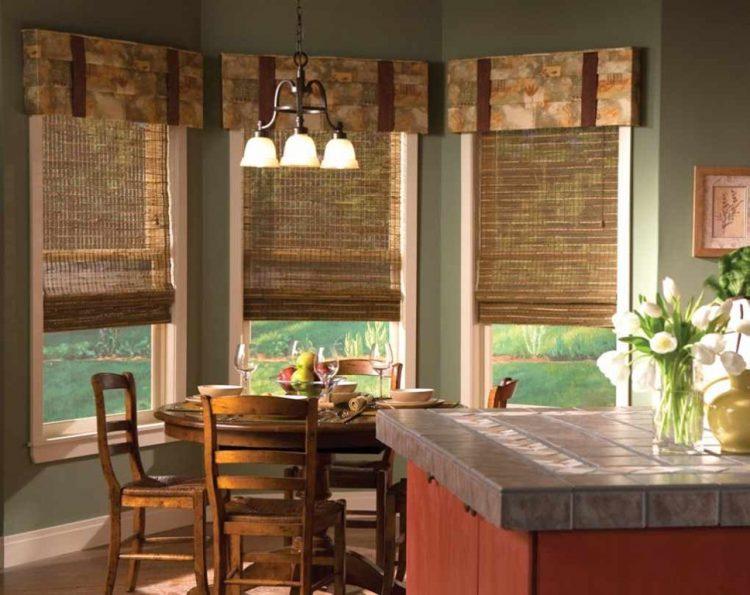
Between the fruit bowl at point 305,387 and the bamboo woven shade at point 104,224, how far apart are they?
4.41ft

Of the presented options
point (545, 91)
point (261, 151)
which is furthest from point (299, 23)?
point (261, 151)

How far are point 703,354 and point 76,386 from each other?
406cm

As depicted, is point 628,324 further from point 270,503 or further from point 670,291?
point 270,503

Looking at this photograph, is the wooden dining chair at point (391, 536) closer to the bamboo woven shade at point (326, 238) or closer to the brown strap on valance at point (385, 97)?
the bamboo woven shade at point (326, 238)

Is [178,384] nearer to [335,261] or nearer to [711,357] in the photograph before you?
[335,261]

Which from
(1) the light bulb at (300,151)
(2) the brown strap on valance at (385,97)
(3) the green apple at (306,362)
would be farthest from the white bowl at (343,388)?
(2) the brown strap on valance at (385,97)

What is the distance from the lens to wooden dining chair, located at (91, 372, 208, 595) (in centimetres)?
465

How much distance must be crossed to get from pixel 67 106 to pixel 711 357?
3.99 m

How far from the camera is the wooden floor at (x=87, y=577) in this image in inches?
200

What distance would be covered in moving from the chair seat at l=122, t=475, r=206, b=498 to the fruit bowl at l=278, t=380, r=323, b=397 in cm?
52

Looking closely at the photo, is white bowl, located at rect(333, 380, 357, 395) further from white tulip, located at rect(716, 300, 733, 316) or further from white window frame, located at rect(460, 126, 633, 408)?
white tulip, located at rect(716, 300, 733, 316)

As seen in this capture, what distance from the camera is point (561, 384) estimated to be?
631cm

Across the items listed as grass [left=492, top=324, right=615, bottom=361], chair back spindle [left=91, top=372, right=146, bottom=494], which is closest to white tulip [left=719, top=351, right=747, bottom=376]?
chair back spindle [left=91, top=372, right=146, bottom=494]

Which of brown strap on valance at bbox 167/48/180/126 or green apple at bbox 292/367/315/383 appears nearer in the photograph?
green apple at bbox 292/367/315/383
